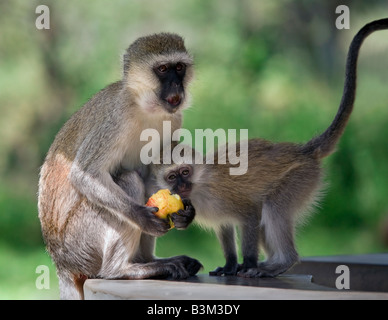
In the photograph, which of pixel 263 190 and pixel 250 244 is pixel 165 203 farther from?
pixel 263 190

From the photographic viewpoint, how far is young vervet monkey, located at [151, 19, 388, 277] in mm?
4824

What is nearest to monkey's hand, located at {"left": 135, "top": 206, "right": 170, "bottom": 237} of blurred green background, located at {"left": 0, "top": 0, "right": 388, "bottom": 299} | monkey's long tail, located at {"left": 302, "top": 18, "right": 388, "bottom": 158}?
monkey's long tail, located at {"left": 302, "top": 18, "right": 388, "bottom": 158}

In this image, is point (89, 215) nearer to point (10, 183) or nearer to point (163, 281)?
point (163, 281)

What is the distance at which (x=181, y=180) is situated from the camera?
496 cm

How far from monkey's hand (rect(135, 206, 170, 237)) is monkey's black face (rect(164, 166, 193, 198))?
45 centimetres

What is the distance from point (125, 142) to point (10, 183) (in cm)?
748

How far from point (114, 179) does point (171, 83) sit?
78 centimetres

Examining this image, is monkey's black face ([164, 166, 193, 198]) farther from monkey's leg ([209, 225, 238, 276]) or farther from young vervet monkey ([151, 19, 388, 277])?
monkey's leg ([209, 225, 238, 276])

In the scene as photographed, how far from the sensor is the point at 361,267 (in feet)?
17.4

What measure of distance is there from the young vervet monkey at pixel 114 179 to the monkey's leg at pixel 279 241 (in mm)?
542

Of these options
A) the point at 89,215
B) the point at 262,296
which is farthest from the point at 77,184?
the point at 262,296

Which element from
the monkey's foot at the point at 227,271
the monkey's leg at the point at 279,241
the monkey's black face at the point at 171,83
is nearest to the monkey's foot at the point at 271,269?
the monkey's leg at the point at 279,241

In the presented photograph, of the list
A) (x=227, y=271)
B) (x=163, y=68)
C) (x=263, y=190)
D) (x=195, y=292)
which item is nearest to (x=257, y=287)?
(x=195, y=292)

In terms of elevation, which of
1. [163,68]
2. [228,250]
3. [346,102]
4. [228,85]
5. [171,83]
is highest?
[228,85]
